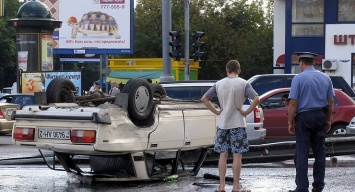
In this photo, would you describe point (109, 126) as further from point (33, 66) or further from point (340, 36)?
point (340, 36)

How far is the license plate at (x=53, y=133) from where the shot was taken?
1045 centimetres

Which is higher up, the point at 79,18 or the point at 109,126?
the point at 79,18

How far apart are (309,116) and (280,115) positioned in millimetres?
9702

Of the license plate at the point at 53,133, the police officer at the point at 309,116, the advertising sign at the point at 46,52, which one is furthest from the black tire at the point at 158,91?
the advertising sign at the point at 46,52

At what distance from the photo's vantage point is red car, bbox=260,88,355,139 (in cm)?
1930

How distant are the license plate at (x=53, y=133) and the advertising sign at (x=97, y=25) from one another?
120 feet

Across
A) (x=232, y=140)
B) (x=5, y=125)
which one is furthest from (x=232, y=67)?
(x=5, y=125)

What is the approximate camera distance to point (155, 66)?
50.6 meters

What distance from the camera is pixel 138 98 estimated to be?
10.8 m

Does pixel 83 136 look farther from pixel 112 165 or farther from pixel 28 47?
pixel 28 47

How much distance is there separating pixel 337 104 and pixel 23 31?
16.0 metres

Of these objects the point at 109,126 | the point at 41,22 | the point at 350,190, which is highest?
the point at 41,22

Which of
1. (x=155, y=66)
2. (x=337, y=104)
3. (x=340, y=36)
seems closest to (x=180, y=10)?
(x=155, y=66)

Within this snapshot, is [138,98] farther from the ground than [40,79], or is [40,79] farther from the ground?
[138,98]
